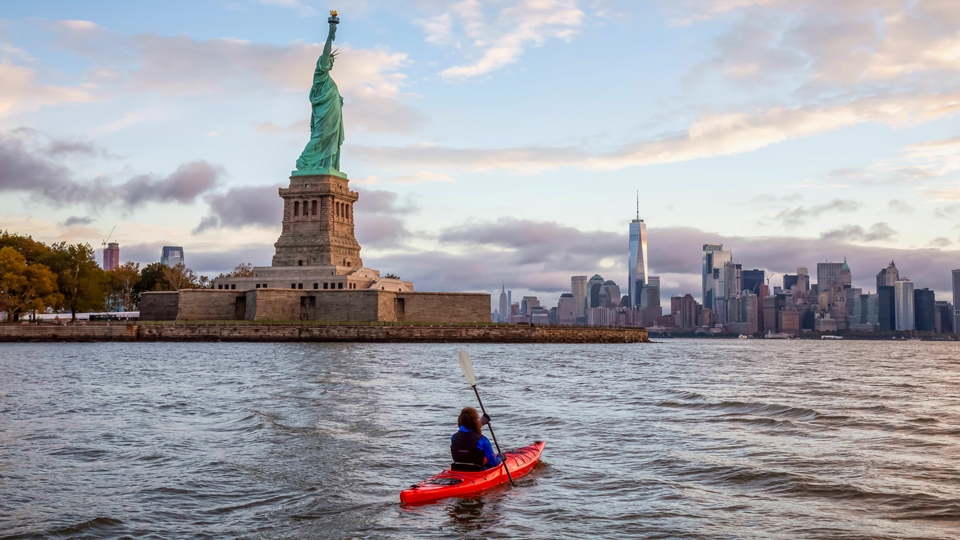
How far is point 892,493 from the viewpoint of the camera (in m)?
14.5

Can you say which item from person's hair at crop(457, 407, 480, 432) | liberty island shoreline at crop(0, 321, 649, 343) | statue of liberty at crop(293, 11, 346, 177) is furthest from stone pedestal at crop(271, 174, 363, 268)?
person's hair at crop(457, 407, 480, 432)

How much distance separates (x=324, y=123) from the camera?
320ft

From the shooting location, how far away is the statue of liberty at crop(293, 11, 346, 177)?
9700cm

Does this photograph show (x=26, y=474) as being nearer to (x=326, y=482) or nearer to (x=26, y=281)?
(x=326, y=482)

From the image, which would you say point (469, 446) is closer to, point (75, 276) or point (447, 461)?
point (447, 461)

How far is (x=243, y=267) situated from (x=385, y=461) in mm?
111956

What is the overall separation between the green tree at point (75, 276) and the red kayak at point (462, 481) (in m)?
91.7

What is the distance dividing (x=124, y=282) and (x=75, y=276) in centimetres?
1697

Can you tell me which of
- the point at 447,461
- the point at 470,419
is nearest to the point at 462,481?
the point at 470,419

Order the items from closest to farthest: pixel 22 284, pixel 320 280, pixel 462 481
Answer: pixel 462 481 → pixel 22 284 → pixel 320 280

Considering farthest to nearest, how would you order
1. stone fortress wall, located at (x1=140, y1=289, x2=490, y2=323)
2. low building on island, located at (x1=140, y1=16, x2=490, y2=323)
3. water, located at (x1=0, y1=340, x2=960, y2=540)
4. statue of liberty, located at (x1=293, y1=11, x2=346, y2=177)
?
statue of liberty, located at (x1=293, y1=11, x2=346, y2=177) → low building on island, located at (x1=140, y1=16, x2=490, y2=323) → stone fortress wall, located at (x1=140, y1=289, x2=490, y2=323) → water, located at (x1=0, y1=340, x2=960, y2=540)

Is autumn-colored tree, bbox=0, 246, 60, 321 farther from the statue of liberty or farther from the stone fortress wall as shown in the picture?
the statue of liberty

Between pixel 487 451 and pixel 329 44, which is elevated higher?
pixel 329 44

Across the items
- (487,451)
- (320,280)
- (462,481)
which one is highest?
(320,280)
